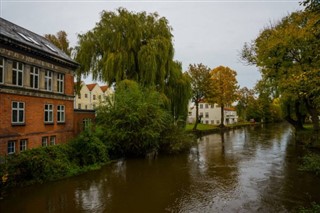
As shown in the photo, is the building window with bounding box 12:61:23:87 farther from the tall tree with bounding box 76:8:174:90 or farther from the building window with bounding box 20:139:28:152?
the tall tree with bounding box 76:8:174:90

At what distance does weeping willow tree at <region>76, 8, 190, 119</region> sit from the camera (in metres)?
22.7

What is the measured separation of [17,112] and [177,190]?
11.0 meters

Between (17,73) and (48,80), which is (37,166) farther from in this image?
(48,80)

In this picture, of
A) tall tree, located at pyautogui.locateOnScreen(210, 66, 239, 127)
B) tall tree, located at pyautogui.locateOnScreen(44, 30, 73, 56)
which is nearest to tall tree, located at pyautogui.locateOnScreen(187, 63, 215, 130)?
tall tree, located at pyautogui.locateOnScreen(210, 66, 239, 127)

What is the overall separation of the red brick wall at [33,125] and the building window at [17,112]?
9.9 inches

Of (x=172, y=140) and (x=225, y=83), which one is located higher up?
(x=225, y=83)

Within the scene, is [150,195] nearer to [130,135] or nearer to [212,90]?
[130,135]

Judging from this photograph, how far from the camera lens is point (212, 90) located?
4203cm

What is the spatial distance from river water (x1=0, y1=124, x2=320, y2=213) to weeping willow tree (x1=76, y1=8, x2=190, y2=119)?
30.2 feet

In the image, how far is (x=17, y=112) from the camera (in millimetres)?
15586

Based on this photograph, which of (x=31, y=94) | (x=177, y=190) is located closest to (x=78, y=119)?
(x=31, y=94)

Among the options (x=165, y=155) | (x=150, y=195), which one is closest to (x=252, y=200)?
(x=150, y=195)

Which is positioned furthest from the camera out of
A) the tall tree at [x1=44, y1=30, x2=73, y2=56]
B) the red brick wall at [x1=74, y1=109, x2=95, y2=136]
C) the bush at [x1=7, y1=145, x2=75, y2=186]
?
the tall tree at [x1=44, y1=30, x2=73, y2=56]

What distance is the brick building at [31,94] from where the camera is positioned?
1473 centimetres
